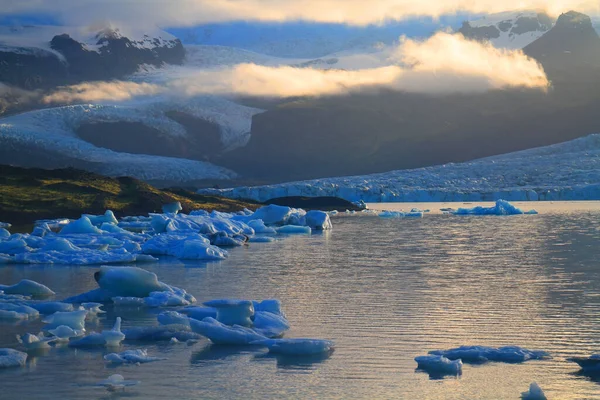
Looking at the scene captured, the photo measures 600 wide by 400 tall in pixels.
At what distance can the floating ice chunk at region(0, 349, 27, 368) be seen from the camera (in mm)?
13102

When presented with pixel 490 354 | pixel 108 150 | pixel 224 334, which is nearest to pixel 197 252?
pixel 224 334

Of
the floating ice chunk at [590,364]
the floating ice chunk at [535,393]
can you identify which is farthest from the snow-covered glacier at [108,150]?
the floating ice chunk at [535,393]

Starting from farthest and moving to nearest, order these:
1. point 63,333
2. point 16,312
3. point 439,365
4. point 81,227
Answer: point 81,227, point 16,312, point 63,333, point 439,365

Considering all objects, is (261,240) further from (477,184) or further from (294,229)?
(477,184)

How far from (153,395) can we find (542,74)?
196 meters

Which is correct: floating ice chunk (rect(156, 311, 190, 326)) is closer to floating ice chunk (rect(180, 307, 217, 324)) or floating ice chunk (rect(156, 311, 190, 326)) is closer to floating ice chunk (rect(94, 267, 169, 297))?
floating ice chunk (rect(180, 307, 217, 324))

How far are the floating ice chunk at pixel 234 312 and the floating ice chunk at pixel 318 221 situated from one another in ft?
109

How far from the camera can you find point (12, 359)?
13164mm

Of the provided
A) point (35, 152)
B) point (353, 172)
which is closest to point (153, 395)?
point (35, 152)

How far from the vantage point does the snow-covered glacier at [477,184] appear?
94.0m

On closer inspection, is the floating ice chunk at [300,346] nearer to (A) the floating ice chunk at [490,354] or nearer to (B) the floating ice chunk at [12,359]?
(A) the floating ice chunk at [490,354]

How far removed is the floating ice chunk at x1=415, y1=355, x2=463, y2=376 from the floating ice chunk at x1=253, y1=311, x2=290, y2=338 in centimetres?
316

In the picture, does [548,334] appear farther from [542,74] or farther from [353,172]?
[542,74]

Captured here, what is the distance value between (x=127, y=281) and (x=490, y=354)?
28.2 feet
